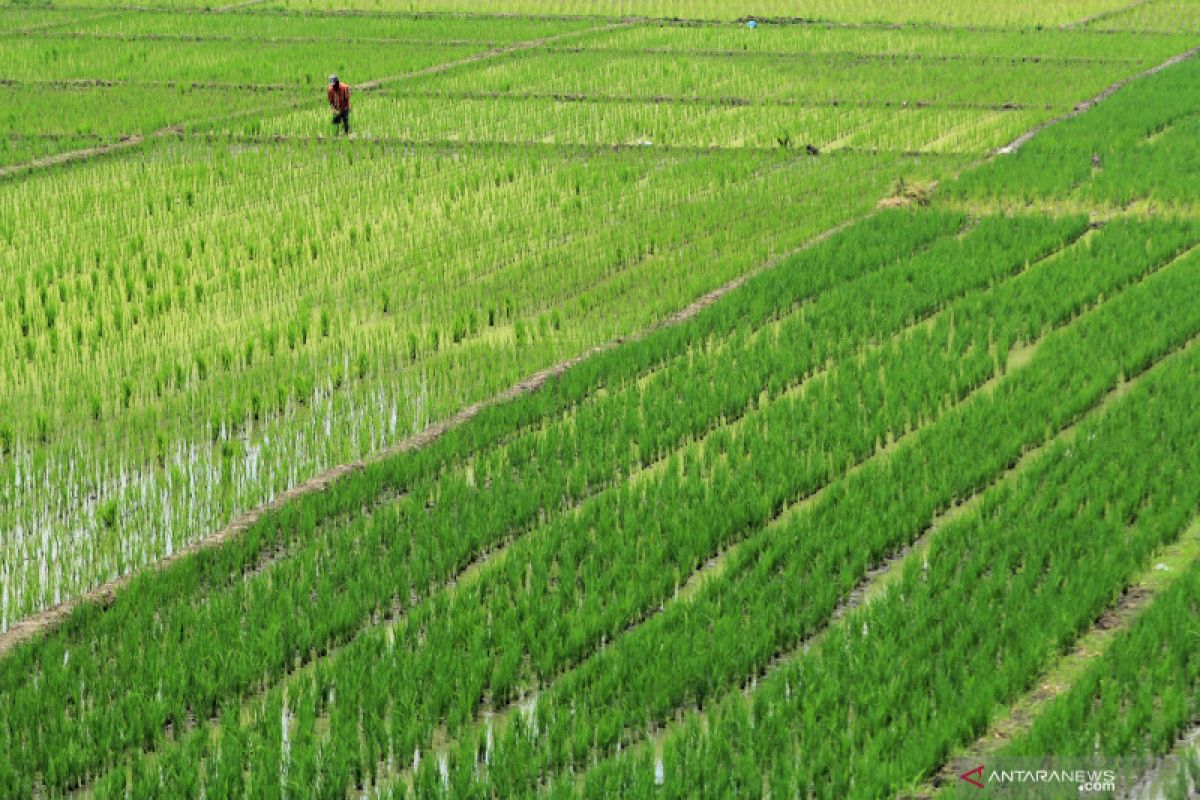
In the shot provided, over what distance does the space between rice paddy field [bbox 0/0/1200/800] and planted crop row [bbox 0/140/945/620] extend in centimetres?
3

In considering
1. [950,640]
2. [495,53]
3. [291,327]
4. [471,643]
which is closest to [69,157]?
[291,327]

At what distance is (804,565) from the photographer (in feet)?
19.7

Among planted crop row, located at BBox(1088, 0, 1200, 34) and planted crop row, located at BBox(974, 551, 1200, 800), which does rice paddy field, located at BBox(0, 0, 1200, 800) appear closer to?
planted crop row, located at BBox(974, 551, 1200, 800)

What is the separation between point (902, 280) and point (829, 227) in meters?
1.99

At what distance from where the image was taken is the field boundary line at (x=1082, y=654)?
4.68 metres

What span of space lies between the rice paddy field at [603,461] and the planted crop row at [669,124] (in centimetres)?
13

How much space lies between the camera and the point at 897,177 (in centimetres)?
1366

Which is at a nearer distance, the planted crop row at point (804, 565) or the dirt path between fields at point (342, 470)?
the planted crop row at point (804, 565)

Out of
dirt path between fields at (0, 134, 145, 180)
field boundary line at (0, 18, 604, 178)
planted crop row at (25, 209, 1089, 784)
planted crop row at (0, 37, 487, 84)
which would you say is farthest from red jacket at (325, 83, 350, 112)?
planted crop row at (25, 209, 1089, 784)

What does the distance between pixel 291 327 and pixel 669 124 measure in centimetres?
794

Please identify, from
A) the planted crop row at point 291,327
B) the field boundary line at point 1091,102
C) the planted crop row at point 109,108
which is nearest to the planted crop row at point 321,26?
the planted crop row at point 109,108

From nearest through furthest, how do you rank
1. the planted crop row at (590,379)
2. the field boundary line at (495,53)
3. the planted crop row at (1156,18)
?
the planted crop row at (590,379) < the field boundary line at (495,53) < the planted crop row at (1156,18)

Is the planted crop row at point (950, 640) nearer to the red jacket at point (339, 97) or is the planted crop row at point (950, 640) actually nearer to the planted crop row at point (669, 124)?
the planted crop row at point (669, 124)

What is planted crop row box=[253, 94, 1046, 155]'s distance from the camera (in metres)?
15.7
